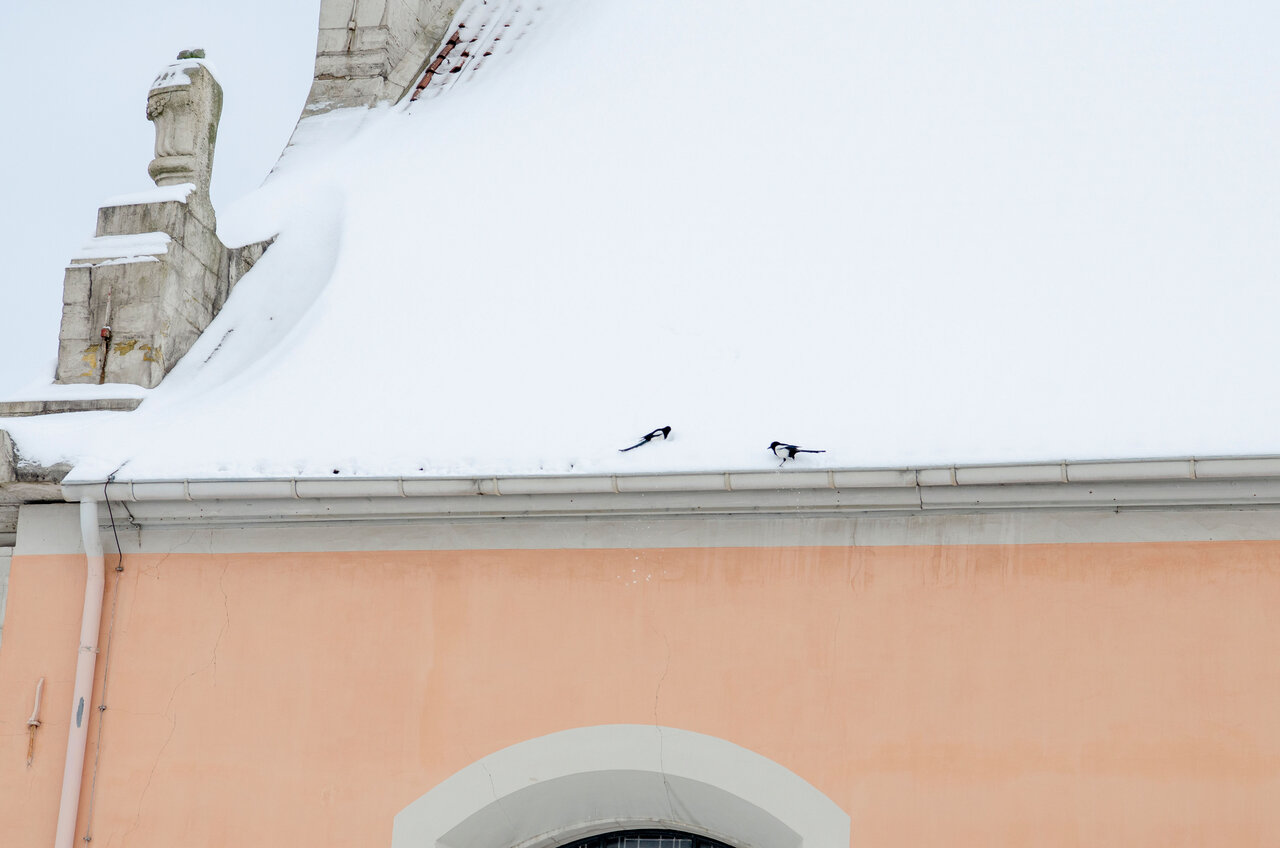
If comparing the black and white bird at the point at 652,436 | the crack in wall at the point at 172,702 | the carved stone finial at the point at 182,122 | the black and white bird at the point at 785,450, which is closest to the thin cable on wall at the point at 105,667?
the crack in wall at the point at 172,702

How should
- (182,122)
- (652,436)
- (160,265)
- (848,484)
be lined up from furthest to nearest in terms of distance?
1. (182,122)
2. (160,265)
3. (652,436)
4. (848,484)

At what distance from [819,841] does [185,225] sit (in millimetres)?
4957

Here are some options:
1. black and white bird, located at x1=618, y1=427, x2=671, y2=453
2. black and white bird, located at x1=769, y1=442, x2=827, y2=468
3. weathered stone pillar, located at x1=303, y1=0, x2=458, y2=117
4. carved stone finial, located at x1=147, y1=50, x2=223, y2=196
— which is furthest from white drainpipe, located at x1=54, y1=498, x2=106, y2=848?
weathered stone pillar, located at x1=303, y1=0, x2=458, y2=117

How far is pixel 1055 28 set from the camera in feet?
31.7

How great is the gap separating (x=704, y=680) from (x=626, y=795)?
0.73 metres

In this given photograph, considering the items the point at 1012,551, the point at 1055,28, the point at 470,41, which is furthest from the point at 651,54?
the point at 1012,551

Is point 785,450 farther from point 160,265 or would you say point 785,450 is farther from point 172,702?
point 160,265

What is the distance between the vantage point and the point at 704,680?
6.89 metres

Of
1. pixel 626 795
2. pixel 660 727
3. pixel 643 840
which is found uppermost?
pixel 660 727

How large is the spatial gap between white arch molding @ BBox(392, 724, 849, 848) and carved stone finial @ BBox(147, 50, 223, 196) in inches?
159

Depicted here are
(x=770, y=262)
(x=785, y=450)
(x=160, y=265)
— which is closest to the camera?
(x=785, y=450)

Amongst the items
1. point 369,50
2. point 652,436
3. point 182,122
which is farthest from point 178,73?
point 652,436

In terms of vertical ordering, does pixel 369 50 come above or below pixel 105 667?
above

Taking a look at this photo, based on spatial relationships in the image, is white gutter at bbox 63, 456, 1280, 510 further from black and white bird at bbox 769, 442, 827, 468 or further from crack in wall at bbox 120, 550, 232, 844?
crack in wall at bbox 120, 550, 232, 844
